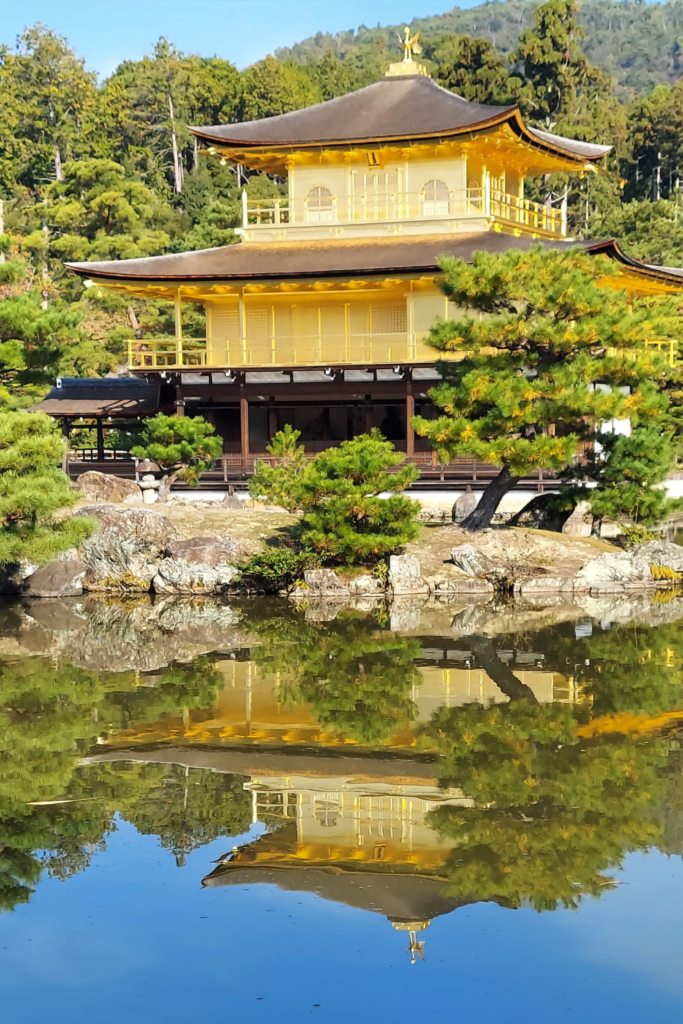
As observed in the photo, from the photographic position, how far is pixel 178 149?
72.1 m

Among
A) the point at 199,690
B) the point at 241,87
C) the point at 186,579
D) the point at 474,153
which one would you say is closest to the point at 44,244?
the point at 241,87

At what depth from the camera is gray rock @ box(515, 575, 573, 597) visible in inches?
815

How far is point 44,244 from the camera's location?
2073 inches

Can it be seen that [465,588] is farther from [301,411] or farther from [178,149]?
[178,149]

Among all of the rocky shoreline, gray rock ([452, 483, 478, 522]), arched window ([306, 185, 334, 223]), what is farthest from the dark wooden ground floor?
the rocky shoreline

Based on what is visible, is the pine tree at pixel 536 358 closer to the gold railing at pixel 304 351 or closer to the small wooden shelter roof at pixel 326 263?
the small wooden shelter roof at pixel 326 263

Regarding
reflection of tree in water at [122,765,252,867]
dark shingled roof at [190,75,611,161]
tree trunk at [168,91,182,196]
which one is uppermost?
tree trunk at [168,91,182,196]

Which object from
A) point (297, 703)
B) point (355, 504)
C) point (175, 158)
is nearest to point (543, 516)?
point (355, 504)

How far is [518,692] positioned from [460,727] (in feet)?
5.07

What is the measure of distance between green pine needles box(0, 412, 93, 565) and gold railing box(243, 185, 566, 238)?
1441cm

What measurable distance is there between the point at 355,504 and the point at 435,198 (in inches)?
546

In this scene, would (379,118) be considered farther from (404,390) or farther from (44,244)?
(44,244)

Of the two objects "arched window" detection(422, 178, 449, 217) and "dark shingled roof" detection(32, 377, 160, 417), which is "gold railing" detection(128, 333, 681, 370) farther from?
"arched window" detection(422, 178, 449, 217)

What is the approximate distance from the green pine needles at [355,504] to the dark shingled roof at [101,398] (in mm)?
10440
